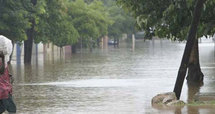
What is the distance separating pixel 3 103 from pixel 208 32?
921 cm

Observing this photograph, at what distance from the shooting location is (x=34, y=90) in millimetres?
23203

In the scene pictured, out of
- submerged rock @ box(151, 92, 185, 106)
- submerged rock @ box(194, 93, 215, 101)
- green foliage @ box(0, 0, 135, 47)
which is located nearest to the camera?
submerged rock @ box(151, 92, 185, 106)

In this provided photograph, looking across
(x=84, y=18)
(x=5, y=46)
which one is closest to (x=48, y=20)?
(x=84, y=18)

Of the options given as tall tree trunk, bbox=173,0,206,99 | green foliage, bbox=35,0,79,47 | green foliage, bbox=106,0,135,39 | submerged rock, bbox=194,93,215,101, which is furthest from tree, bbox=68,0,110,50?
tall tree trunk, bbox=173,0,206,99

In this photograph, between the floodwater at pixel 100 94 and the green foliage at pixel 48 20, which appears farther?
the green foliage at pixel 48 20

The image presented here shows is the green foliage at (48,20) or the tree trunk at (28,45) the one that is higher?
the green foliage at (48,20)

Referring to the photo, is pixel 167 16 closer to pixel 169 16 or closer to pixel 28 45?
pixel 169 16

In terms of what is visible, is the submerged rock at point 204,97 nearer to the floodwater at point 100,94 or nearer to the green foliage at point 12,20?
the floodwater at point 100,94

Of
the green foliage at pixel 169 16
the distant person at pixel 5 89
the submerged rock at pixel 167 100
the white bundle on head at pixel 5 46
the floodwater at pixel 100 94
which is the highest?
the green foliage at pixel 169 16

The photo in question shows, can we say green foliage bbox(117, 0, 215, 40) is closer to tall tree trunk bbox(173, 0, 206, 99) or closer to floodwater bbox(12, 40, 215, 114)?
tall tree trunk bbox(173, 0, 206, 99)

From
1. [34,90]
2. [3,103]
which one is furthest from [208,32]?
[3,103]

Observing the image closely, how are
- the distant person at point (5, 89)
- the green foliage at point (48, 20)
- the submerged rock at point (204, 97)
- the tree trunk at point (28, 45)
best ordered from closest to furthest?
the distant person at point (5, 89) < the submerged rock at point (204, 97) < the green foliage at point (48, 20) < the tree trunk at point (28, 45)

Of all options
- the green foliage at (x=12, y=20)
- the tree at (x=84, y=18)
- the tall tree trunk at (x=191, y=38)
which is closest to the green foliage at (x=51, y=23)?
the green foliage at (x=12, y=20)

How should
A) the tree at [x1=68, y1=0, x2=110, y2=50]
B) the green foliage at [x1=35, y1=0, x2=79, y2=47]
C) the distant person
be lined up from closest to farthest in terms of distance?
the distant person < the green foliage at [x1=35, y1=0, x2=79, y2=47] < the tree at [x1=68, y1=0, x2=110, y2=50]
